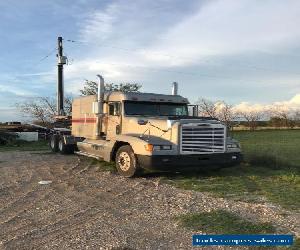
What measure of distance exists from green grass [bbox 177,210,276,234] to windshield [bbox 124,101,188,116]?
685 centimetres

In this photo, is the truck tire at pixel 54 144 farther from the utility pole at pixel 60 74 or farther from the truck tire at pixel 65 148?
the utility pole at pixel 60 74

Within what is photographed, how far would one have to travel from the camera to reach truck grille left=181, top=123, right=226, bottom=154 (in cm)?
1241

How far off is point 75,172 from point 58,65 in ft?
65.1

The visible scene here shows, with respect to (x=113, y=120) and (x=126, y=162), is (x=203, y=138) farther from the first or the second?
(x=113, y=120)

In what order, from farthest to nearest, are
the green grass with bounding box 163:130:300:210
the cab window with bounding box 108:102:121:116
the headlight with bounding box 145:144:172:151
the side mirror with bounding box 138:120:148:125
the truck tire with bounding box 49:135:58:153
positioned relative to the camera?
the truck tire with bounding box 49:135:58:153
the cab window with bounding box 108:102:121:116
the side mirror with bounding box 138:120:148:125
the headlight with bounding box 145:144:172:151
the green grass with bounding box 163:130:300:210

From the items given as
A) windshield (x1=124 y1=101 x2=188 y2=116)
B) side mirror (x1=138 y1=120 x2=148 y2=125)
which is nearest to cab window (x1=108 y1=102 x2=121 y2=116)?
windshield (x1=124 y1=101 x2=188 y2=116)

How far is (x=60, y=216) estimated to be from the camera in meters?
8.01

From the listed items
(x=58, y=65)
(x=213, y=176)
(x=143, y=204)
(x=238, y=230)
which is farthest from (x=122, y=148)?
(x=58, y=65)

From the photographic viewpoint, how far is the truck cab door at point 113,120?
47.3ft

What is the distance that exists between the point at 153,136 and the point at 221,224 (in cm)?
601

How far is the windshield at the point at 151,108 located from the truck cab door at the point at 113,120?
312 mm

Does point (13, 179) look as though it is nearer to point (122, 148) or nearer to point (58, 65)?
point (122, 148)

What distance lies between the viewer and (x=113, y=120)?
14.7m

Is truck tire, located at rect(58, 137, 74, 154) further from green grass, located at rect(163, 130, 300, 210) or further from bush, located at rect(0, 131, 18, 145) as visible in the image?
bush, located at rect(0, 131, 18, 145)
